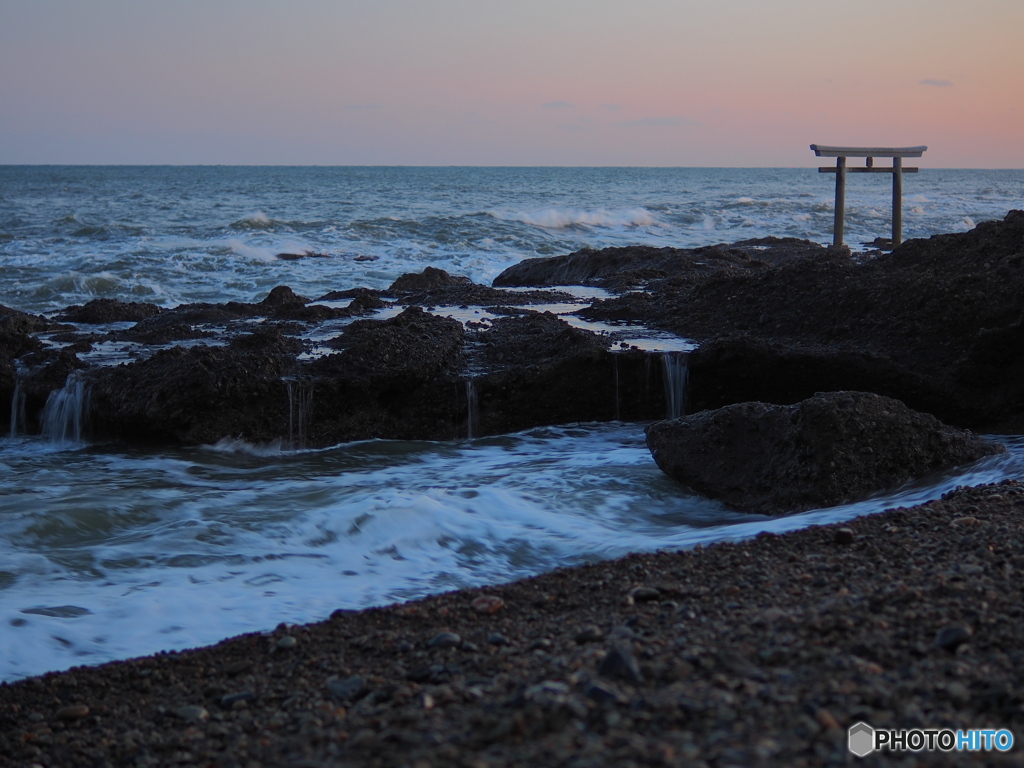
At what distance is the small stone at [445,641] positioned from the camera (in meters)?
2.91

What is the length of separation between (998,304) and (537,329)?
3.53 meters

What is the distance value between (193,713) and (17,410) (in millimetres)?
5063

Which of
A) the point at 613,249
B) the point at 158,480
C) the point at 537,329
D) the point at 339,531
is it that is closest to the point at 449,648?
the point at 339,531

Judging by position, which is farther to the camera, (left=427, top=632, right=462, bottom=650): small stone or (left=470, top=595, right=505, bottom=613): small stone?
(left=470, top=595, right=505, bottom=613): small stone

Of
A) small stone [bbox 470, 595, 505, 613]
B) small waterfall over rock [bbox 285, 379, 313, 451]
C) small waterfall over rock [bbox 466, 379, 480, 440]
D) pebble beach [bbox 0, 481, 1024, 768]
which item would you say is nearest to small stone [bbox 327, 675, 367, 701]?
pebble beach [bbox 0, 481, 1024, 768]

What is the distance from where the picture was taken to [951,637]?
2.45 m

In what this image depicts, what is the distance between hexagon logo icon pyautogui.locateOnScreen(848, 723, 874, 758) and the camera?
6.41ft

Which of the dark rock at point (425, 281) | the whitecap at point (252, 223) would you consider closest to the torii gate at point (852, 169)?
the dark rock at point (425, 281)

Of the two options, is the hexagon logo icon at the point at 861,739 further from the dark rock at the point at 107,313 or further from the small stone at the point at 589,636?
the dark rock at the point at 107,313

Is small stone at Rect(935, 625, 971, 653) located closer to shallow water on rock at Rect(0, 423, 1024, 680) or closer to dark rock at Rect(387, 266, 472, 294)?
shallow water on rock at Rect(0, 423, 1024, 680)

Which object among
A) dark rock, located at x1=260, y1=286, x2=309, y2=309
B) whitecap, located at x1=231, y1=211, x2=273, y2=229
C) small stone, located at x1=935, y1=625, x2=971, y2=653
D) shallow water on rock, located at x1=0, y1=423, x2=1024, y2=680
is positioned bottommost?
shallow water on rock, located at x1=0, y1=423, x2=1024, y2=680

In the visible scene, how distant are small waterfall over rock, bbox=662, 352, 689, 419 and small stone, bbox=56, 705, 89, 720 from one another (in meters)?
4.92

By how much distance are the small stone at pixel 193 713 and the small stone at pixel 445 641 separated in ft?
2.34

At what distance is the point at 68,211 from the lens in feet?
105
